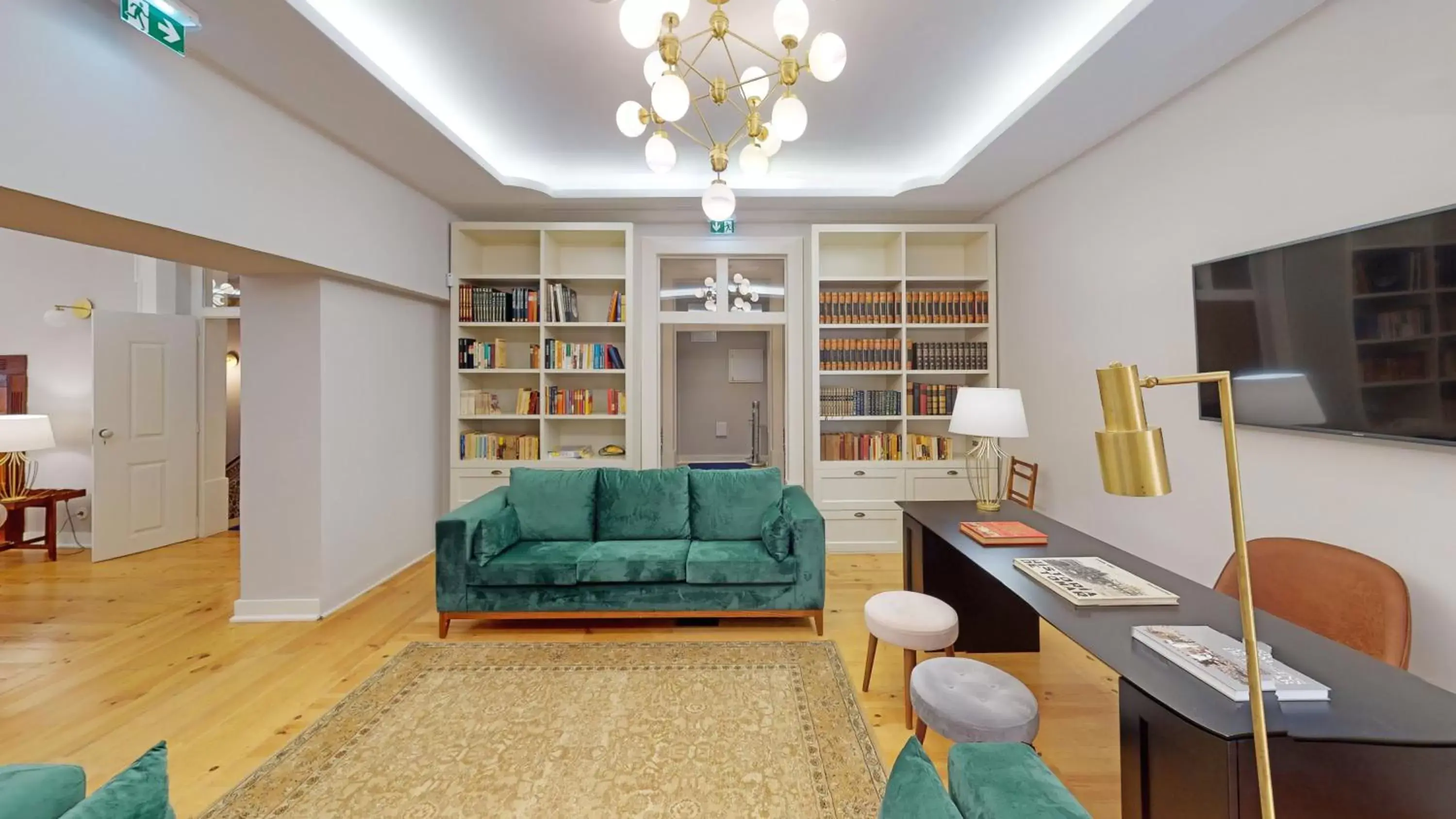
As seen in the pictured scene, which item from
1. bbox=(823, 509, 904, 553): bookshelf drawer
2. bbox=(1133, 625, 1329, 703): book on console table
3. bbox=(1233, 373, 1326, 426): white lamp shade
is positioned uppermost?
bbox=(1233, 373, 1326, 426): white lamp shade

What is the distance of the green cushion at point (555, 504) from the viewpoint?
336 cm

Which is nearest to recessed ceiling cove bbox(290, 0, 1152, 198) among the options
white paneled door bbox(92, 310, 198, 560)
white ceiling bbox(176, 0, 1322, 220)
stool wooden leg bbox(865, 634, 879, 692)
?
white ceiling bbox(176, 0, 1322, 220)

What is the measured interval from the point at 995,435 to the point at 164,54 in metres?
3.93

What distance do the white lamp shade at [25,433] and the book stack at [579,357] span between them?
372 cm

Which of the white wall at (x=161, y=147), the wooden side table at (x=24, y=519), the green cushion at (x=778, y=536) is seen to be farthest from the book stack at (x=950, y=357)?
the wooden side table at (x=24, y=519)

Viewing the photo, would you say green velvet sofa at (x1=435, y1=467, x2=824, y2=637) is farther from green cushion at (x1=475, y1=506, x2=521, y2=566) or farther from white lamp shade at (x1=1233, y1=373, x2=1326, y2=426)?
white lamp shade at (x1=1233, y1=373, x2=1326, y2=426)

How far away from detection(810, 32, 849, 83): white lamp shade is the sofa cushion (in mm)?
2382

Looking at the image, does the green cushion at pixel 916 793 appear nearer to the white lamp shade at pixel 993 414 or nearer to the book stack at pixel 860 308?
the white lamp shade at pixel 993 414

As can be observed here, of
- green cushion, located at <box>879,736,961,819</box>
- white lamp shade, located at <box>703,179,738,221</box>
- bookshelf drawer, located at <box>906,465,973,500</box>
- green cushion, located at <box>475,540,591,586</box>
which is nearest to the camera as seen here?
green cushion, located at <box>879,736,961,819</box>

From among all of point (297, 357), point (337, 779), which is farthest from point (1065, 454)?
point (297, 357)

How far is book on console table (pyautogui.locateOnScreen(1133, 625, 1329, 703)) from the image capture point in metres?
1.11

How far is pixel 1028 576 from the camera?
1809mm

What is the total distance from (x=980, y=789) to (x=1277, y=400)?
2.18 metres

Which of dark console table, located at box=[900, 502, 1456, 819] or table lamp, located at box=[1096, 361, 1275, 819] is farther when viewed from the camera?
dark console table, located at box=[900, 502, 1456, 819]
